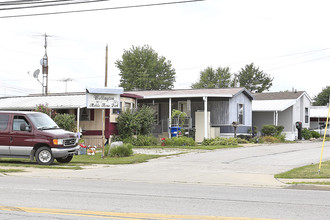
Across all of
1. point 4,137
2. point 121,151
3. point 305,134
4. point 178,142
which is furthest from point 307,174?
point 305,134

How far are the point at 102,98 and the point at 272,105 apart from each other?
67.6 feet

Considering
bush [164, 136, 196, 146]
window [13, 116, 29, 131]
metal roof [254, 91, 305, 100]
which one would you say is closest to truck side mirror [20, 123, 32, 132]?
window [13, 116, 29, 131]

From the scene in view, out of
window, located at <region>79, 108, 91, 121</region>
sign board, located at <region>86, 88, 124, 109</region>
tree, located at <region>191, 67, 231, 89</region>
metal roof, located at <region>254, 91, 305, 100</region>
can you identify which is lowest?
window, located at <region>79, 108, 91, 121</region>

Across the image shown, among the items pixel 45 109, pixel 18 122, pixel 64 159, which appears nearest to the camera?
pixel 18 122

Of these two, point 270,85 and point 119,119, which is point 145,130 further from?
point 270,85

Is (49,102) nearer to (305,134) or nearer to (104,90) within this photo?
(104,90)

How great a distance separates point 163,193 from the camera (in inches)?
416

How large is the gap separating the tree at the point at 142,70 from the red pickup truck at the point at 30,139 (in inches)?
1916

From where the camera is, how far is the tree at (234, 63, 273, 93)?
271 ft

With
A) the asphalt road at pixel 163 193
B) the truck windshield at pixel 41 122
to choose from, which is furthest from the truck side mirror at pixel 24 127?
the asphalt road at pixel 163 193

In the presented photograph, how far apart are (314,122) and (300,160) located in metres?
35.0

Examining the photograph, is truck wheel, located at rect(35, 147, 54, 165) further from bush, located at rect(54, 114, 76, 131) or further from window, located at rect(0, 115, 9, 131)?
bush, located at rect(54, 114, 76, 131)

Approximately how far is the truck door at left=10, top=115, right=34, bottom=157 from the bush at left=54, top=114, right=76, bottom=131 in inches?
303

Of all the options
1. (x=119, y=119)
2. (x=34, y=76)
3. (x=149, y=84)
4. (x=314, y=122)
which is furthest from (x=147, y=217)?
(x=149, y=84)
